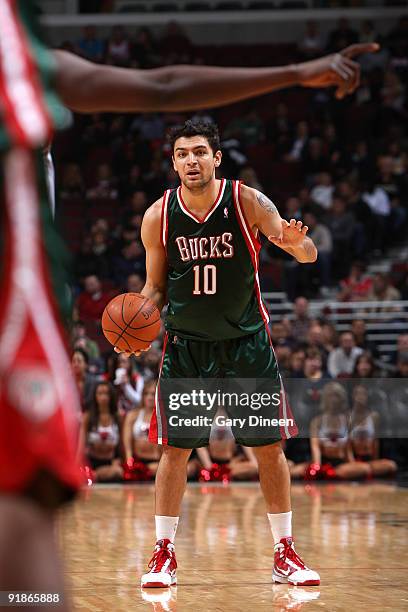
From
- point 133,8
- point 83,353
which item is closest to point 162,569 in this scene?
point 83,353

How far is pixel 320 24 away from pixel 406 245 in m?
5.31

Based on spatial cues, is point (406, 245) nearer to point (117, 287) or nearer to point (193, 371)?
point (117, 287)

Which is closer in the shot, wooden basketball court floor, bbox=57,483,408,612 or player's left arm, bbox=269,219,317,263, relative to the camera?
wooden basketball court floor, bbox=57,483,408,612

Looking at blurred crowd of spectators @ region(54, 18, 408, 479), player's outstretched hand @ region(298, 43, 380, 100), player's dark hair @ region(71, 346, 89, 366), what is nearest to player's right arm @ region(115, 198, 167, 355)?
player's outstretched hand @ region(298, 43, 380, 100)

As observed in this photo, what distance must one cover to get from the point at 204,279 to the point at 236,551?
1652 mm

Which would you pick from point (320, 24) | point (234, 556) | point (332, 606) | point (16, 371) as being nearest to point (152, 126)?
point (320, 24)

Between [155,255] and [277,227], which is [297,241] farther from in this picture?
[155,255]

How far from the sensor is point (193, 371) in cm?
506

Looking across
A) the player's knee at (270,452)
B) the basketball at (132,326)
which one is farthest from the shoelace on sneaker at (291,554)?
the basketball at (132,326)

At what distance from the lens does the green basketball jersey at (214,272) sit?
5.05 metres

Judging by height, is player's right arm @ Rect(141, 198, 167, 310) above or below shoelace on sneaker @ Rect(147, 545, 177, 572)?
above

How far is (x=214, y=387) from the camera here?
5.13m

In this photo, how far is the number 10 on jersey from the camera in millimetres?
5066

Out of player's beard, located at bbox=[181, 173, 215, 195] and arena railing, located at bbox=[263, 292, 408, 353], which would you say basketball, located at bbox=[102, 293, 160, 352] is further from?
arena railing, located at bbox=[263, 292, 408, 353]
